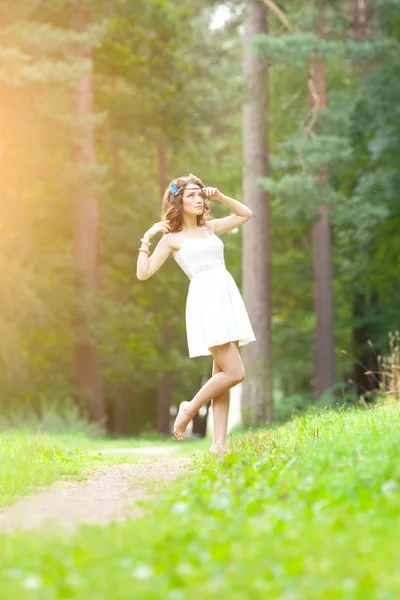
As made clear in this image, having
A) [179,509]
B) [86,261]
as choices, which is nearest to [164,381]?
[86,261]

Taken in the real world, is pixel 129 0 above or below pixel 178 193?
above

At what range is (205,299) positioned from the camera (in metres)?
7.95

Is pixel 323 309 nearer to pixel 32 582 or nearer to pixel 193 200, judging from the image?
pixel 193 200

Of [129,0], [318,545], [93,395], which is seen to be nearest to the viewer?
[318,545]

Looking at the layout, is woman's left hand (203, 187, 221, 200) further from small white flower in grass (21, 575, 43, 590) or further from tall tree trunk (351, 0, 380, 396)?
tall tree trunk (351, 0, 380, 396)

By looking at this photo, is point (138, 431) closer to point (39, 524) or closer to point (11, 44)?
point (11, 44)

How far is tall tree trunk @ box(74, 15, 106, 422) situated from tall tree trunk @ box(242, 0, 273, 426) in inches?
150

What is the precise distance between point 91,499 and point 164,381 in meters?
23.5

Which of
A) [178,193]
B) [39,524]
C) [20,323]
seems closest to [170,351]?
[20,323]

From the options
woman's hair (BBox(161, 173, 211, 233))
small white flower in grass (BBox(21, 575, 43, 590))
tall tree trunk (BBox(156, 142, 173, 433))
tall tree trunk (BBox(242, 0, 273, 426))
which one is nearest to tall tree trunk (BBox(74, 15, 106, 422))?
tall tree trunk (BBox(242, 0, 273, 426))

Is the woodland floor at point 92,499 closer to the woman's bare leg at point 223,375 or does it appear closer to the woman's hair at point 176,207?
the woman's bare leg at point 223,375

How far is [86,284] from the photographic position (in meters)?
22.0

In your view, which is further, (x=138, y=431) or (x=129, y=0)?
(x=138, y=431)

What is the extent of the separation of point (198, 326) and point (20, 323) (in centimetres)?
1174
